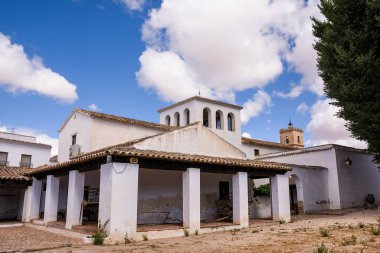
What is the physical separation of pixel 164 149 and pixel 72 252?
6532 mm

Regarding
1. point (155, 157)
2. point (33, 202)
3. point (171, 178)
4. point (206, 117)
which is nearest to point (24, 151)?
point (33, 202)

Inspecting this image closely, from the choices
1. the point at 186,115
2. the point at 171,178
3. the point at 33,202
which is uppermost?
the point at 186,115

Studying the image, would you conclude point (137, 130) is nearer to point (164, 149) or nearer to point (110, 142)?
point (110, 142)

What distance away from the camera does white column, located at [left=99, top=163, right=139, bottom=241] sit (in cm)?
1071

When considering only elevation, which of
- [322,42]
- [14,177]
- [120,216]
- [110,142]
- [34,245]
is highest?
[322,42]

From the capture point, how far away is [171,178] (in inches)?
617

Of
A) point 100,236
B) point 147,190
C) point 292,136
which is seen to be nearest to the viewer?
point 100,236

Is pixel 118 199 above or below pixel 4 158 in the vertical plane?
below

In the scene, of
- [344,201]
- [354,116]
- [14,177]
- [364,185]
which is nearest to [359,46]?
[354,116]

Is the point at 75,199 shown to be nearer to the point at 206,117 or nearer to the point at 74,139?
the point at 74,139

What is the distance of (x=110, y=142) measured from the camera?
20.3m

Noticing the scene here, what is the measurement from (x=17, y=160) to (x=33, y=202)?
13.9 m

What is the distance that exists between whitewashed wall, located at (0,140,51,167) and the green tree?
26.8m

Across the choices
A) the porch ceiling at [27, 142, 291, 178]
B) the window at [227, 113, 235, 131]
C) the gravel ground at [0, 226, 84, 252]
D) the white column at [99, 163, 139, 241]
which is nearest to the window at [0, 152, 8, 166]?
the porch ceiling at [27, 142, 291, 178]
